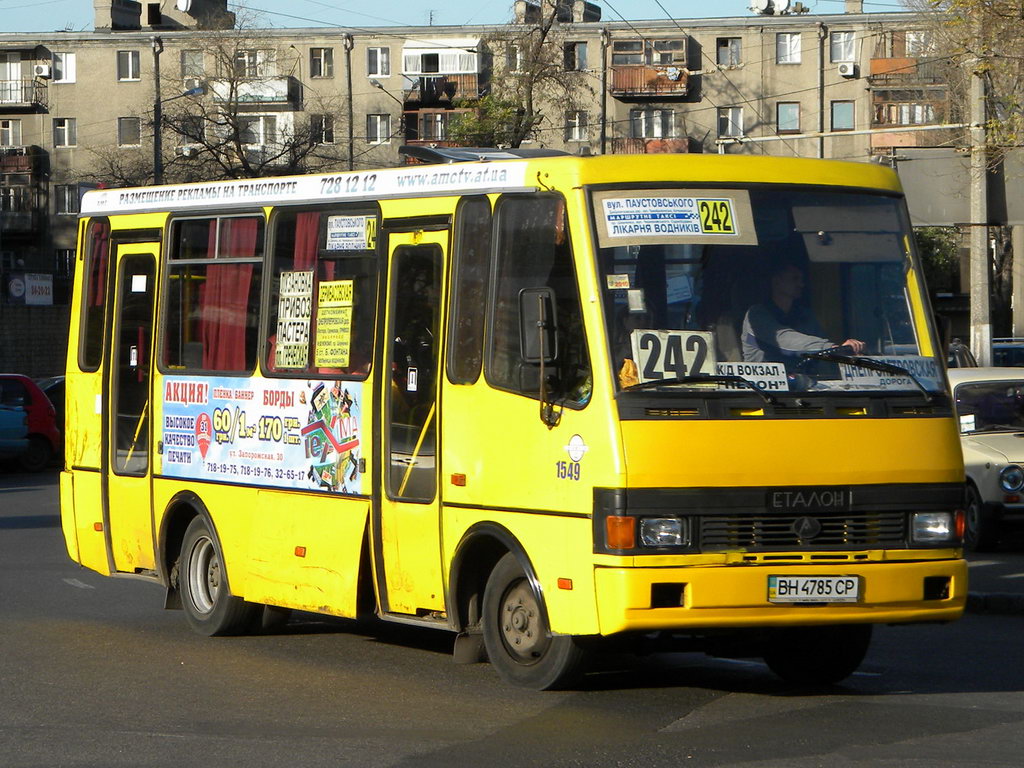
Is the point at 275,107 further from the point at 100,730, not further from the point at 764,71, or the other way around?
the point at 100,730

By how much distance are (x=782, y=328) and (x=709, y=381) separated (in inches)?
19.5

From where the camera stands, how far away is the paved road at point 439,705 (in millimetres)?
7562

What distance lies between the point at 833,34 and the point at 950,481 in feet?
229

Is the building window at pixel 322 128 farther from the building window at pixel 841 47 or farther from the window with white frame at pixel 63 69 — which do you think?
the building window at pixel 841 47

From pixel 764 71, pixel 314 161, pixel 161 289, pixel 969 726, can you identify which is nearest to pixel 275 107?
pixel 314 161

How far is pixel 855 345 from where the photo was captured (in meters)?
8.86

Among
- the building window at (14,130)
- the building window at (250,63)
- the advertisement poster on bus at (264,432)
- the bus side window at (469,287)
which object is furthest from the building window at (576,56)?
the bus side window at (469,287)

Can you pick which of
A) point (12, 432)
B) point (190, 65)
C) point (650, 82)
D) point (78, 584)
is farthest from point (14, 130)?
point (78, 584)

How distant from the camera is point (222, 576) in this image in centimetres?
1158

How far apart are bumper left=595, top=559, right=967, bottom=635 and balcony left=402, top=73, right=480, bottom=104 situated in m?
70.5

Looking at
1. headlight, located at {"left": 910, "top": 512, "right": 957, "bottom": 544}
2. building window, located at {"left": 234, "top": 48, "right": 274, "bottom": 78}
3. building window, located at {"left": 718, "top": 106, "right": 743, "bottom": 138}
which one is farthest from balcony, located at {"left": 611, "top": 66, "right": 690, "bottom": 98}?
headlight, located at {"left": 910, "top": 512, "right": 957, "bottom": 544}

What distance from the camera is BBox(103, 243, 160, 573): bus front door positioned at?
12336mm

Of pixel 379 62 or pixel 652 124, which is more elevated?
pixel 379 62

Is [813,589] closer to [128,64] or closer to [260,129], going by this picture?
[260,129]
